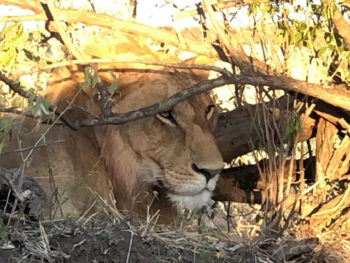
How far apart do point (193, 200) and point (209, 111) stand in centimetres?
51

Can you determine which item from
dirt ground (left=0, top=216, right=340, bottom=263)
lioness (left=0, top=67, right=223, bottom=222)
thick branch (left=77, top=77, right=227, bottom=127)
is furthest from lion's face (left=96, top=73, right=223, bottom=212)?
dirt ground (left=0, top=216, right=340, bottom=263)

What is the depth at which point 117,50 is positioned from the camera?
4.00 metres

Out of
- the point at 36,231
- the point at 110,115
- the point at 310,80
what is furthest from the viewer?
the point at 310,80

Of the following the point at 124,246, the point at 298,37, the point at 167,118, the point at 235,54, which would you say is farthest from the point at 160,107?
the point at 124,246

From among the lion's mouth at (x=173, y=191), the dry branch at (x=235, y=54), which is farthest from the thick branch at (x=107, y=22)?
the lion's mouth at (x=173, y=191)

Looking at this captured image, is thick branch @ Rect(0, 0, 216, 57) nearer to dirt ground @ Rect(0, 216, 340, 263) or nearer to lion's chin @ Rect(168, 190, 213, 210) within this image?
lion's chin @ Rect(168, 190, 213, 210)

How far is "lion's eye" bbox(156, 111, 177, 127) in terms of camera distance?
3951 mm

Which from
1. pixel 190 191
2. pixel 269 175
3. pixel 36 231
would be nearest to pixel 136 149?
pixel 190 191

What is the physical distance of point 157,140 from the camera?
13.1 ft

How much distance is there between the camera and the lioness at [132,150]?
3865mm

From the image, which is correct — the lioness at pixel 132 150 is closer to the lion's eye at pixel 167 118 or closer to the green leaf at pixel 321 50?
the lion's eye at pixel 167 118

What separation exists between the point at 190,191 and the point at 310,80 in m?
0.84

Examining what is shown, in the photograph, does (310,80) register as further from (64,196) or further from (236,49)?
(64,196)

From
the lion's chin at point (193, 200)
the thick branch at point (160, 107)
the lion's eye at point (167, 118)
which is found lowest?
the lion's chin at point (193, 200)
